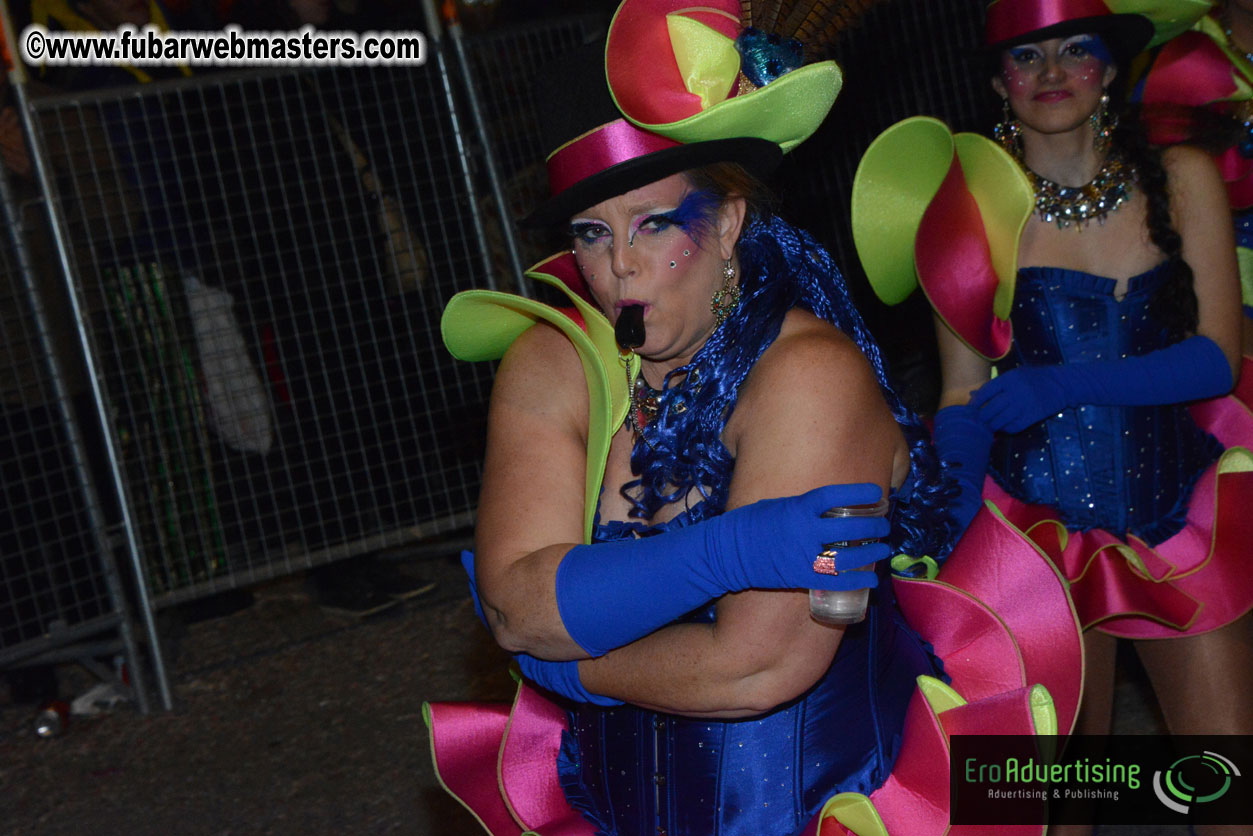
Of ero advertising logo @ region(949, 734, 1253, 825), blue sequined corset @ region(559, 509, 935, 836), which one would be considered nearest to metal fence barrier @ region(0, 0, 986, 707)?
ero advertising logo @ region(949, 734, 1253, 825)

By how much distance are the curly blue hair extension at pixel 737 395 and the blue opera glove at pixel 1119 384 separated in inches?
25.3

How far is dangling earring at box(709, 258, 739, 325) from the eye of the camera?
77.8 inches

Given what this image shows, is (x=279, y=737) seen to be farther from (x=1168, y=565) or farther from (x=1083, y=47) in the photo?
(x=1083, y=47)

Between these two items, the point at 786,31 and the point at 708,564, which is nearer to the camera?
the point at 708,564

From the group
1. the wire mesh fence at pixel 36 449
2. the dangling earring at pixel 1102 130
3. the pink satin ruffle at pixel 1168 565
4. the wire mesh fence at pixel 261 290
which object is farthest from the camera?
the wire mesh fence at pixel 261 290

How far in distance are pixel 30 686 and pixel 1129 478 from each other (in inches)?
159

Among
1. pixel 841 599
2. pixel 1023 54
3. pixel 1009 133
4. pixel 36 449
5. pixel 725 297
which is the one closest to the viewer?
pixel 841 599

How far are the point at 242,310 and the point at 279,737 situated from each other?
1771mm

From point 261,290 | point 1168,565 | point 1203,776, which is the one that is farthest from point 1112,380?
point 261,290

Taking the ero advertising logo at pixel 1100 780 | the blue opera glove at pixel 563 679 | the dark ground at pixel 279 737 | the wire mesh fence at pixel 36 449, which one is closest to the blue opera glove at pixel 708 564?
the blue opera glove at pixel 563 679

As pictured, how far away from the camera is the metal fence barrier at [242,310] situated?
4.56m

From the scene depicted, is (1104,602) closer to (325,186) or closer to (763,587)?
(763,587)

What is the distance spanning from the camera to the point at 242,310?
16.5ft

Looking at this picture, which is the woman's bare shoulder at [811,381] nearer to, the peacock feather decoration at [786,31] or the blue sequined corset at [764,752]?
the blue sequined corset at [764,752]
